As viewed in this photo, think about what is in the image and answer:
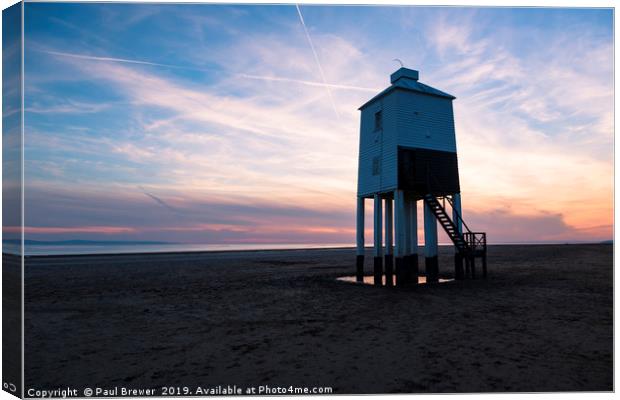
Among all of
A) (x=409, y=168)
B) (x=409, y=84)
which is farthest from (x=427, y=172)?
(x=409, y=84)

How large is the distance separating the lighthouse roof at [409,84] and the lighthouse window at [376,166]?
10.8 feet

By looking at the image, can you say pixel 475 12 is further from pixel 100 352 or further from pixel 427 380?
pixel 100 352

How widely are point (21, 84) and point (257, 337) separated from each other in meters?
7.99

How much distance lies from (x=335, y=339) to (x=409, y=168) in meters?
11.7

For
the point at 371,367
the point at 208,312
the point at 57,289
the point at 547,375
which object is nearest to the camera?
the point at 547,375

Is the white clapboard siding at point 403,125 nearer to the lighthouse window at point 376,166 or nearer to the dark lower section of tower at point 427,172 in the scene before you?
the lighthouse window at point 376,166

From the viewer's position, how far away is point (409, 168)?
20031 millimetres

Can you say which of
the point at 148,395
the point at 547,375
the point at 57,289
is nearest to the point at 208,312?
the point at 148,395

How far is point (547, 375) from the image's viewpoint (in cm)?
775

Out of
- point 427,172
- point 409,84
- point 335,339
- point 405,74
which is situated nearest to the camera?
point 335,339

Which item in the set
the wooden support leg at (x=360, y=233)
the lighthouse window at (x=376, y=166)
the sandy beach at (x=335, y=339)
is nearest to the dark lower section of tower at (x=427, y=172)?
the lighthouse window at (x=376, y=166)

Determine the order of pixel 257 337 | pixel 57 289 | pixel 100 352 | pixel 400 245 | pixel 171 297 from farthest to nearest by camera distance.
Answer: pixel 57 289 → pixel 400 245 → pixel 171 297 → pixel 257 337 → pixel 100 352

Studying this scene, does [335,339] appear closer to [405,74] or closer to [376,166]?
[376,166]

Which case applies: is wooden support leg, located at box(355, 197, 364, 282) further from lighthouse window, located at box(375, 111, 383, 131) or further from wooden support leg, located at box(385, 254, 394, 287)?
lighthouse window, located at box(375, 111, 383, 131)
